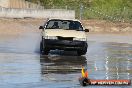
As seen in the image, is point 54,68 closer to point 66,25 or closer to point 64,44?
point 64,44

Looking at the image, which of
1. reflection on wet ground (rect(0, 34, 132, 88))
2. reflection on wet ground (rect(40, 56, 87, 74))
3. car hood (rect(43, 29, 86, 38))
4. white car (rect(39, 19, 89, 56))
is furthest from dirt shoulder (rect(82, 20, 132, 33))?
reflection on wet ground (rect(40, 56, 87, 74))

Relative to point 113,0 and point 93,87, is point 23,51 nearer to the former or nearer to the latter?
point 93,87

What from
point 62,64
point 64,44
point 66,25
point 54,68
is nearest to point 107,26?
point 66,25

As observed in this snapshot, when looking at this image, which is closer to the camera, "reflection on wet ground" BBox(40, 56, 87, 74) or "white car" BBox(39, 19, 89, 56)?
"reflection on wet ground" BBox(40, 56, 87, 74)

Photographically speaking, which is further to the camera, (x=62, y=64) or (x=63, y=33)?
(x=63, y=33)

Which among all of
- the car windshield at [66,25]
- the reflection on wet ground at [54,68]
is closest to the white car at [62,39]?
the car windshield at [66,25]

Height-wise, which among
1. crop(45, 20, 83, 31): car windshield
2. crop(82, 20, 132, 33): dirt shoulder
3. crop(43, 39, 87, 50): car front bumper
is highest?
crop(45, 20, 83, 31): car windshield

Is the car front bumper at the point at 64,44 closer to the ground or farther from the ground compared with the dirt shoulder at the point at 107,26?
farther from the ground

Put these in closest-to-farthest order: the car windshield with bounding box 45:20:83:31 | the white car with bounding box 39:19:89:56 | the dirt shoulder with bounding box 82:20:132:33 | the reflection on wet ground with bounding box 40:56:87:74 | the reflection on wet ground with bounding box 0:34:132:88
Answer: the reflection on wet ground with bounding box 0:34:132:88 → the reflection on wet ground with bounding box 40:56:87:74 → the white car with bounding box 39:19:89:56 → the car windshield with bounding box 45:20:83:31 → the dirt shoulder with bounding box 82:20:132:33

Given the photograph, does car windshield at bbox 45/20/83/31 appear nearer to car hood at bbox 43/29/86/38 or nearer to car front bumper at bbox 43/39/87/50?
Answer: car hood at bbox 43/29/86/38

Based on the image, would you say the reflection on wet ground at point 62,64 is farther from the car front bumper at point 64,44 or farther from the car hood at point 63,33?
the car hood at point 63,33

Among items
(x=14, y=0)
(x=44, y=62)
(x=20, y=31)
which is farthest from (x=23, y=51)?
(x=14, y=0)

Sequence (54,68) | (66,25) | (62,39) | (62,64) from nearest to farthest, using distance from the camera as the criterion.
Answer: (54,68) < (62,64) < (62,39) < (66,25)

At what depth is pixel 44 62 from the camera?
23078 millimetres
